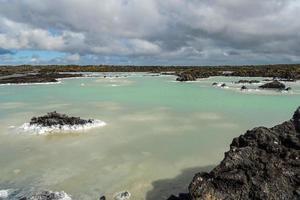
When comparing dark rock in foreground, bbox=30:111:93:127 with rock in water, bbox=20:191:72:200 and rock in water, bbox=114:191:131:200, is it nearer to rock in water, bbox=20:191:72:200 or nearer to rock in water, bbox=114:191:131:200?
rock in water, bbox=20:191:72:200

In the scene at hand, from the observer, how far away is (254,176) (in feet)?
23.1

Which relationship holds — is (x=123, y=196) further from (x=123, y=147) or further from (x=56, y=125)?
(x=56, y=125)

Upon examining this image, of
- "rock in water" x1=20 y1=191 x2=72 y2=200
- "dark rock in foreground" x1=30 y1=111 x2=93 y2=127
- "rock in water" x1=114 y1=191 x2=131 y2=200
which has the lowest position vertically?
"rock in water" x1=114 y1=191 x2=131 y2=200

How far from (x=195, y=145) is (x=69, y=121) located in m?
6.22

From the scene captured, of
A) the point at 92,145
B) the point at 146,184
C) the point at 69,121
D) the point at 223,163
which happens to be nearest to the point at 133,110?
the point at 69,121

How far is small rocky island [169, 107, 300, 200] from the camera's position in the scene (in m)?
6.78

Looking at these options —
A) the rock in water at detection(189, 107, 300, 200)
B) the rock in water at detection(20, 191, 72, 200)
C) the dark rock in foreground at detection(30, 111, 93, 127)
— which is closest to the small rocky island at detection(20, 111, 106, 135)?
the dark rock in foreground at detection(30, 111, 93, 127)

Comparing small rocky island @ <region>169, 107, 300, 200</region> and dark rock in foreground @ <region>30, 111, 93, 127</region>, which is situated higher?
small rocky island @ <region>169, 107, 300, 200</region>

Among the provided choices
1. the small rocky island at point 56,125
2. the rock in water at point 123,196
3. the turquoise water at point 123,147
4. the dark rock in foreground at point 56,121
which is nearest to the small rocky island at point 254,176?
the rock in water at point 123,196

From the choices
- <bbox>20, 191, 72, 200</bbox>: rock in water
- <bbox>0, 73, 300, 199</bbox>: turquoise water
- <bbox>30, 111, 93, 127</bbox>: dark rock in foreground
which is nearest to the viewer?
<bbox>20, 191, 72, 200</bbox>: rock in water

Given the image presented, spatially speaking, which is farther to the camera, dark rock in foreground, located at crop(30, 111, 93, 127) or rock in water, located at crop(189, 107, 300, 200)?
dark rock in foreground, located at crop(30, 111, 93, 127)

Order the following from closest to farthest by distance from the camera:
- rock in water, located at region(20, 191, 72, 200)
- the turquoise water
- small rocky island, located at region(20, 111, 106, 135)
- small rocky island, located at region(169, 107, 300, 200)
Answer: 1. small rocky island, located at region(169, 107, 300, 200)
2. rock in water, located at region(20, 191, 72, 200)
3. the turquoise water
4. small rocky island, located at region(20, 111, 106, 135)

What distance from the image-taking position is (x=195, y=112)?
67.4 ft

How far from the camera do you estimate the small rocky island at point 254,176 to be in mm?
6777
